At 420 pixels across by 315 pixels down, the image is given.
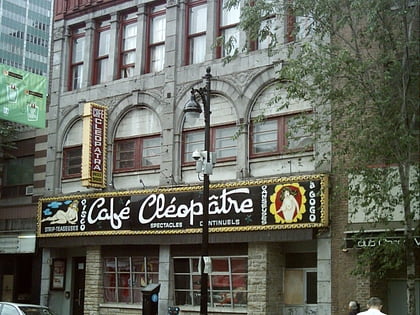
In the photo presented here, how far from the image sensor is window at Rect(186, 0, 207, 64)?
84.7 ft

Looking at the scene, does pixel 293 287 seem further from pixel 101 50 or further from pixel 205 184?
pixel 101 50

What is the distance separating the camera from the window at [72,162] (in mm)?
28398

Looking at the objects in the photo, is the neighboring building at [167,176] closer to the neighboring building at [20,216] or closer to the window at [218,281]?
the window at [218,281]

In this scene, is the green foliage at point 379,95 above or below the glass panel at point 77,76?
below

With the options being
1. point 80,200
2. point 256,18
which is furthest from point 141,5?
point 256,18

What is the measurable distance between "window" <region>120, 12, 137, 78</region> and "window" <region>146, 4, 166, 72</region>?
0.77 metres

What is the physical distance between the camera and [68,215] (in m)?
27.5

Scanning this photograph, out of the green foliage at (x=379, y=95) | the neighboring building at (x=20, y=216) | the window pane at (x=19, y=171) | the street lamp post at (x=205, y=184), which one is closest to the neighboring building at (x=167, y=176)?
the neighboring building at (x=20, y=216)

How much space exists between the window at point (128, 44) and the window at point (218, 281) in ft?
26.0

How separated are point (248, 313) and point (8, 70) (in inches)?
538

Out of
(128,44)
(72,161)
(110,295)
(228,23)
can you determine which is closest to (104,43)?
(128,44)

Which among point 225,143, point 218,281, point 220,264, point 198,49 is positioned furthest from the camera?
point 198,49

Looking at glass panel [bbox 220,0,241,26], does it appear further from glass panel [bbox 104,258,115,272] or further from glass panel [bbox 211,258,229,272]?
glass panel [bbox 104,258,115,272]

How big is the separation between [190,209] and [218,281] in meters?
2.59
